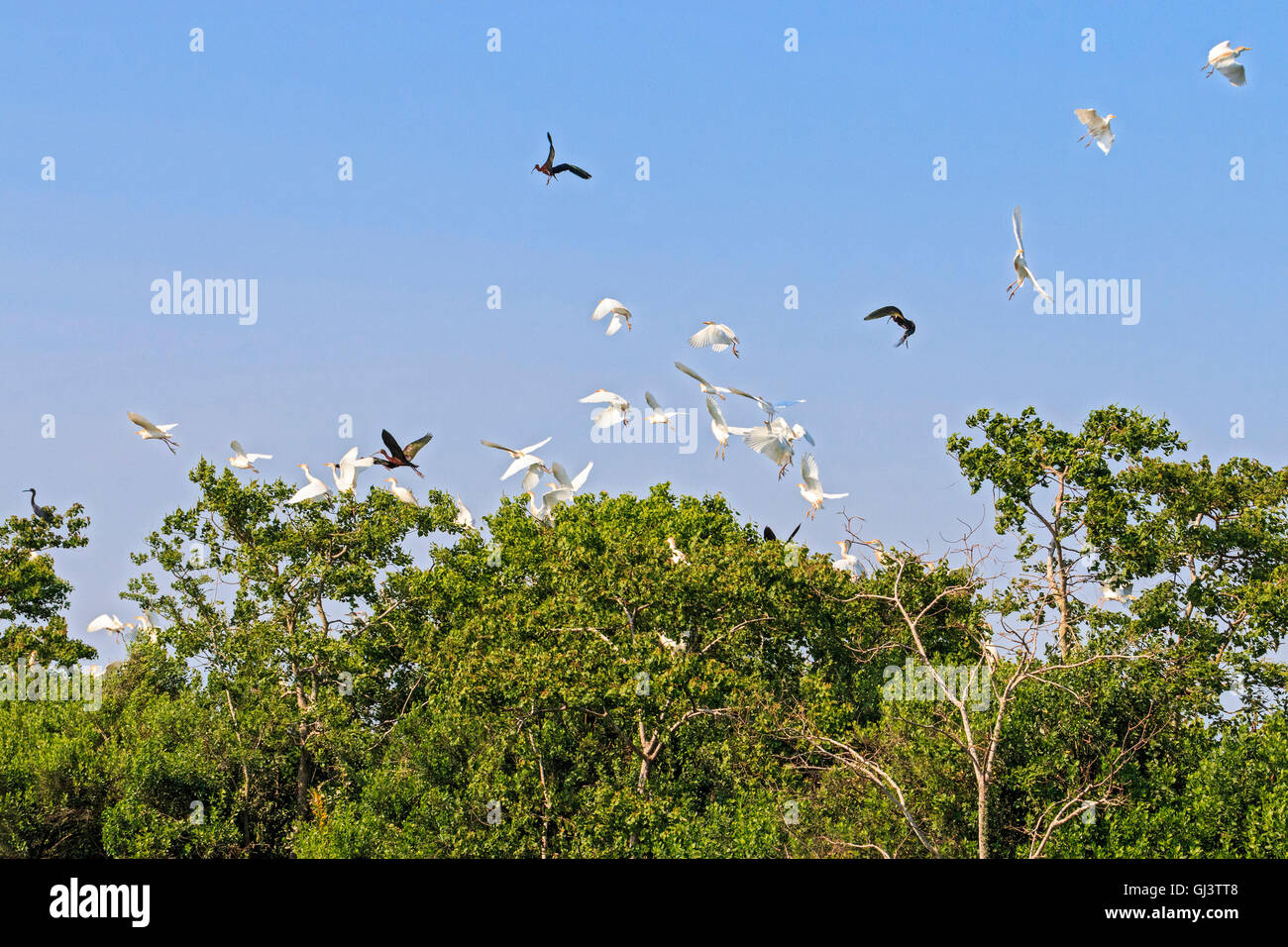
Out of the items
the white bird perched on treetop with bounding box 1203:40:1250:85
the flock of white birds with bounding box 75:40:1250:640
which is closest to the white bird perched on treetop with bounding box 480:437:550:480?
the flock of white birds with bounding box 75:40:1250:640

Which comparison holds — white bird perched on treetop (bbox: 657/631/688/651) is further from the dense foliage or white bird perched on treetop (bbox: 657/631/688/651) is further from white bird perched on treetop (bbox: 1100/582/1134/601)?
white bird perched on treetop (bbox: 1100/582/1134/601)

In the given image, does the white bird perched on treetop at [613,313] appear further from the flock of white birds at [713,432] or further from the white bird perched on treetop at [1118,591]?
the white bird perched on treetop at [1118,591]

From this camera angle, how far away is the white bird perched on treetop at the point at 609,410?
69.8 ft

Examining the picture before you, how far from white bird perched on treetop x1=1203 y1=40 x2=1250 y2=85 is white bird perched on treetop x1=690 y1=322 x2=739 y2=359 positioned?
799 centimetres

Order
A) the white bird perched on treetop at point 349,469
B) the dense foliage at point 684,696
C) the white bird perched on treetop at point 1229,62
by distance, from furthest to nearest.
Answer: the white bird perched on treetop at point 349,469
the dense foliage at point 684,696
the white bird perched on treetop at point 1229,62

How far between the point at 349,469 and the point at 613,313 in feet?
24.9

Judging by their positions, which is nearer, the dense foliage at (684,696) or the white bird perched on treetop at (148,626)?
the dense foliage at (684,696)

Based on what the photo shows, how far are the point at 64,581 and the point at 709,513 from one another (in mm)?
18148

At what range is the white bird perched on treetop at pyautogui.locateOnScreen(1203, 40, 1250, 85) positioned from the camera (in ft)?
49.5

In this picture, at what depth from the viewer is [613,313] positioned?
2150 cm

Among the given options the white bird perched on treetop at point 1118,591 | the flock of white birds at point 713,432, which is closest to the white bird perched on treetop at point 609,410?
the flock of white birds at point 713,432

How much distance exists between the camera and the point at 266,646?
27.3m

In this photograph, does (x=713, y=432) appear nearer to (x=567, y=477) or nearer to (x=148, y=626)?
(x=567, y=477)

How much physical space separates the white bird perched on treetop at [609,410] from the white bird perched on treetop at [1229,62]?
32.5 ft
